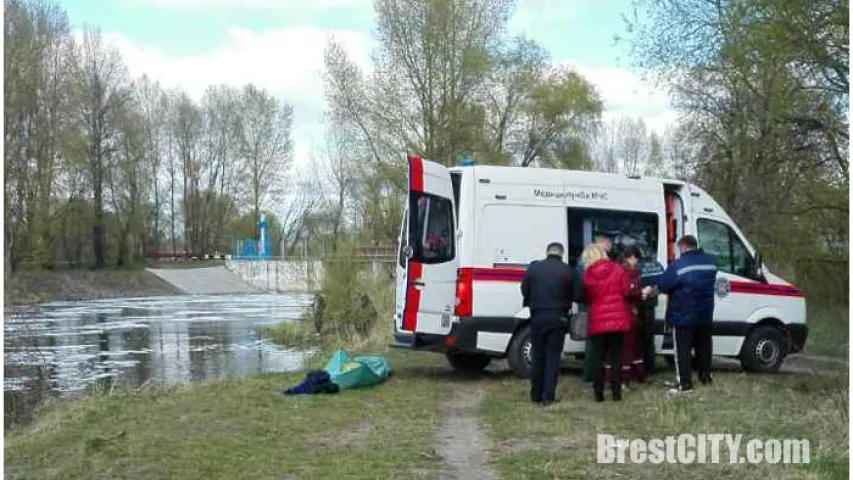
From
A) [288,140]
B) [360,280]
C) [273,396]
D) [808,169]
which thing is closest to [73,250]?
[288,140]

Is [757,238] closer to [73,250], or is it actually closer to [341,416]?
[341,416]

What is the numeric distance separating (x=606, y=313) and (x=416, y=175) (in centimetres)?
286

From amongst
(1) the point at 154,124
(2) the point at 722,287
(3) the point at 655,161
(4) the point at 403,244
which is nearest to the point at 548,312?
(4) the point at 403,244

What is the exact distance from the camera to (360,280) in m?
22.1

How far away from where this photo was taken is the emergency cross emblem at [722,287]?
12.4 metres

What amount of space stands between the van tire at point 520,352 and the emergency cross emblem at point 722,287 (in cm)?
249

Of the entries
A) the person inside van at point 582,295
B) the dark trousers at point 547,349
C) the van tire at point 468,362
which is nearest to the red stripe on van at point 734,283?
the person inside van at point 582,295

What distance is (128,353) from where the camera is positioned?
826 inches

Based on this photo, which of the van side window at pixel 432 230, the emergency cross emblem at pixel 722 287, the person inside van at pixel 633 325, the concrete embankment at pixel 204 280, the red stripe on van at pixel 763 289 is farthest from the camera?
the concrete embankment at pixel 204 280

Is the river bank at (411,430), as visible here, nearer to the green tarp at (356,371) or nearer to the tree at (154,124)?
the green tarp at (356,371)

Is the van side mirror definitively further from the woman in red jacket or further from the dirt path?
the dirt path

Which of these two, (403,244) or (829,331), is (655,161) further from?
(403,244)

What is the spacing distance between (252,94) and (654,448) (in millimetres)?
74845

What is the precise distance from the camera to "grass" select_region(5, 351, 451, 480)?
716 cm
